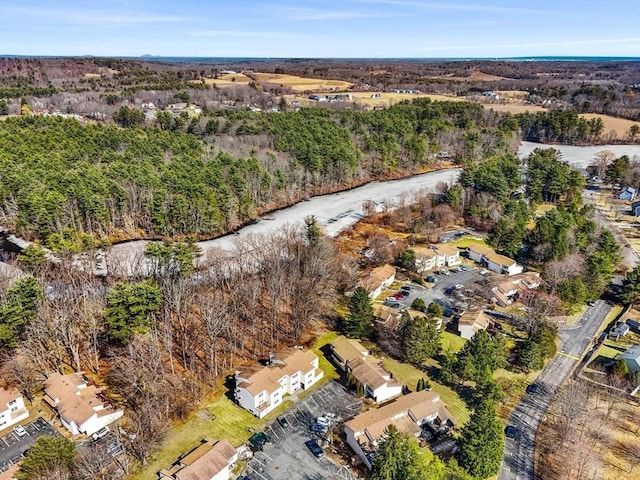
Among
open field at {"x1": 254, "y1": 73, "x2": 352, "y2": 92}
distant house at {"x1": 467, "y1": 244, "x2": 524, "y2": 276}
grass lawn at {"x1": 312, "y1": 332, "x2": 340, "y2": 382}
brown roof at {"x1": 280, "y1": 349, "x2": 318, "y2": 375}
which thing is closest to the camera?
brown roof at {"x1": 280, "y1": 349, "x2": 318, "y2": 375}

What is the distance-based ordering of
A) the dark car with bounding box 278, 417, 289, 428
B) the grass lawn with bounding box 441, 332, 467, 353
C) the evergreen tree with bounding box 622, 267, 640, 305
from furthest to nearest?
1. the evergreen tree with bounding box 622, 267, 640, 305
2. the grass lawn with bounding box 441, 332, 467, 353
3. the dark car with bounding box 278, 417, 289, 428

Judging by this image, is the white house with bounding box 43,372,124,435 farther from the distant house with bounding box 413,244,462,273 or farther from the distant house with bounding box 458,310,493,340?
the distant house with bounding box 413,244,462,273

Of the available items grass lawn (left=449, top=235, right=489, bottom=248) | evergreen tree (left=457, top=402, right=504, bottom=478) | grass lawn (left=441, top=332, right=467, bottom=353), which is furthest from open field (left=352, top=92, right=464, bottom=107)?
evergreen tree (left=457, top=402, right=504, bottom=478)

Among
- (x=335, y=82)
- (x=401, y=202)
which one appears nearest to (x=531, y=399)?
(x=401, y=202)

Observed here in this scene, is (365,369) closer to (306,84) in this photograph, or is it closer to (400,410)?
(400,410)

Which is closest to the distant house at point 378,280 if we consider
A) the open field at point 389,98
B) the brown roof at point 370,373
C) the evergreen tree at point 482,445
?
the brown roof at point 370,373
